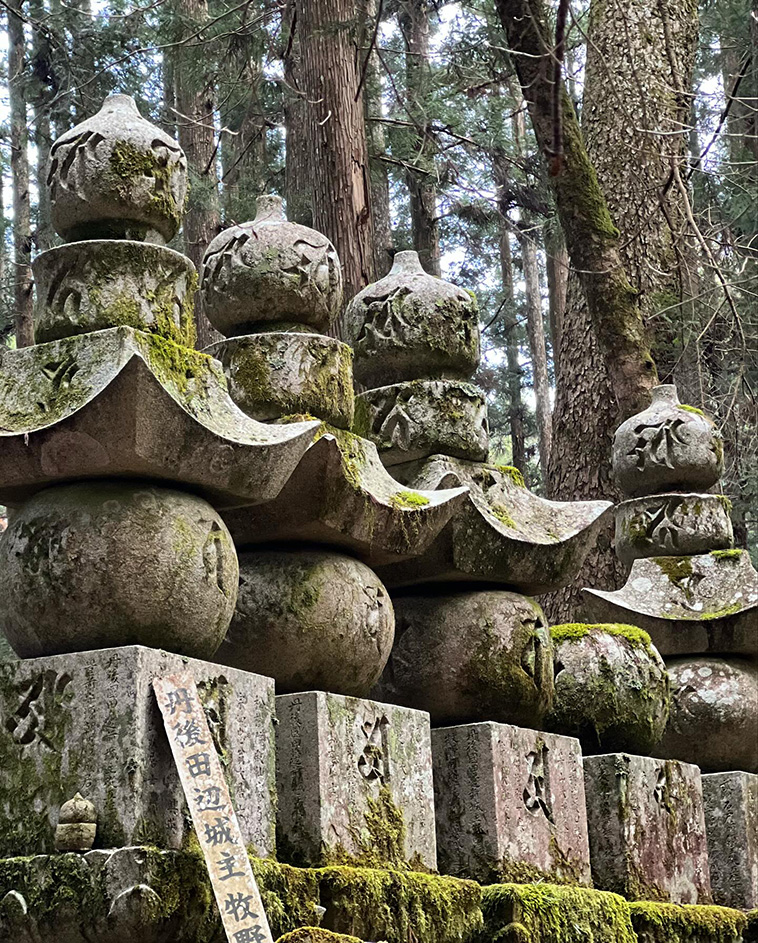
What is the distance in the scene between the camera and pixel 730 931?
191 inches

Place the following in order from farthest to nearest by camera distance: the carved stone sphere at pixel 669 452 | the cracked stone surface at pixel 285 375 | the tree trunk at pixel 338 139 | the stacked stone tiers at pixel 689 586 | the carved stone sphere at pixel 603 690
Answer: the tree trunk at pixel 338 139 → the carved stone sphere at pixel 669 452 → the stacked stone tiers at pixel 689 586 → the carved stone sphere at pixel 603 690 → the cracked stone surface at pixel 285 375

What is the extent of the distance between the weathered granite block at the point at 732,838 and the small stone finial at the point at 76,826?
129 inches

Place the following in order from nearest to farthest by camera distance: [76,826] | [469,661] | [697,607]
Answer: [76,826] < [469,661] < [697,607]

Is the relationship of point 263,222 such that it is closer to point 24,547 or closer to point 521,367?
point 24,547

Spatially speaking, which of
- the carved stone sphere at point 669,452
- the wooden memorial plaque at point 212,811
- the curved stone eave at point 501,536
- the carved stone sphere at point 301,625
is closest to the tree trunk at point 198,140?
the carved stone sphere at point 669,452

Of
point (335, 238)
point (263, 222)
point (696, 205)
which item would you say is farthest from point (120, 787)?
point (696, 205)

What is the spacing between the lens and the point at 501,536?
4410mm

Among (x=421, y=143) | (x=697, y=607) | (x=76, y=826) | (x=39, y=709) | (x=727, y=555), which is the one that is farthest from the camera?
(x=421, y=143)

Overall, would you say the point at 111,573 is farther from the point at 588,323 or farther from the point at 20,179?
the point at 20,179

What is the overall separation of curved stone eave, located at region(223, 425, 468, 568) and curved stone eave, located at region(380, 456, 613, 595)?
0.14 meters

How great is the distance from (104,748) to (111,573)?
40cm

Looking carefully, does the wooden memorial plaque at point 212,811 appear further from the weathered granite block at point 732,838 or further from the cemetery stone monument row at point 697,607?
the weathered granite block at point 732,838

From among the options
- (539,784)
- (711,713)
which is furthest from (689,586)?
(539,784)

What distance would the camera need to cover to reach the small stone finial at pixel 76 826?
2844 millimetres
